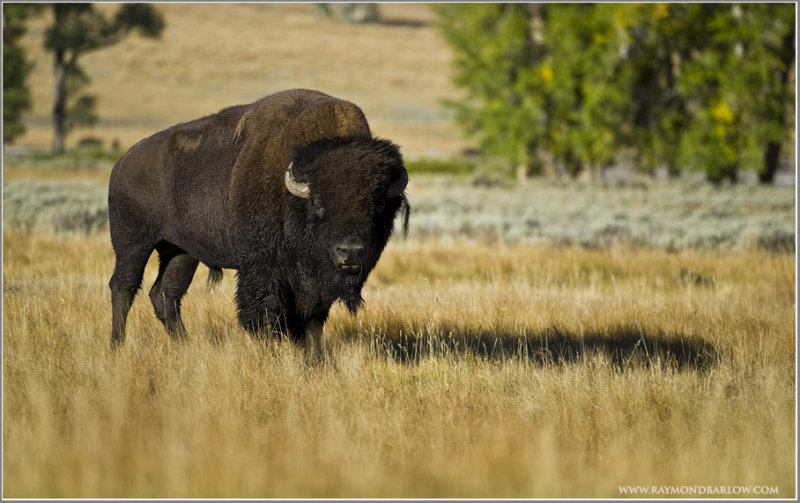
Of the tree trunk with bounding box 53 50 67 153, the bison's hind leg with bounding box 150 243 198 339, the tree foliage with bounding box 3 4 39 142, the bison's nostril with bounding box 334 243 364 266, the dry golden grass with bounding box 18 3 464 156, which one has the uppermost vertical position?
the bison's nostril with bounding box 334 243 364 266

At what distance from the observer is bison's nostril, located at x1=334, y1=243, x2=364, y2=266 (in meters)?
6.14

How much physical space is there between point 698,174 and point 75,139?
141 feet

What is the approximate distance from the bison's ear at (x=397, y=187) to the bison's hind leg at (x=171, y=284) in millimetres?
2494

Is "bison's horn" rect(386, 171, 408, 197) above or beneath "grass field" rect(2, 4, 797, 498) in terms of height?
above

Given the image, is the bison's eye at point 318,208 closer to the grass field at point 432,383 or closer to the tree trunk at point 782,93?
the grass field at point 432,383

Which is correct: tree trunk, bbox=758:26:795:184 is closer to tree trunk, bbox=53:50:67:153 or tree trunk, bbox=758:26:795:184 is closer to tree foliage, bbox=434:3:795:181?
tree foliage, bbox=434:3:795:181

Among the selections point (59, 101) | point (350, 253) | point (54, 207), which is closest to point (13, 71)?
point (59, 101)

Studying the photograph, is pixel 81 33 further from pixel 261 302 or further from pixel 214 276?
pixel 261 302

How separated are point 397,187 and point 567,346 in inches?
94.3

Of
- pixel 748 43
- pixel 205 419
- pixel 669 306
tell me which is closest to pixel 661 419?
pixel 205 419

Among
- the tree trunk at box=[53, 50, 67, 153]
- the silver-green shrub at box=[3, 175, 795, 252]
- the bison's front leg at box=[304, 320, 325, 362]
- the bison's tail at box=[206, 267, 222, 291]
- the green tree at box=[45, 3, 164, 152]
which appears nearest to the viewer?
the bison's front leg at box=[304, 320, 325, 362]

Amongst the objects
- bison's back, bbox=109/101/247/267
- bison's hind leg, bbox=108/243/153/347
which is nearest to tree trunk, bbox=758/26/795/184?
bison's back, bbox=109/101/247/267

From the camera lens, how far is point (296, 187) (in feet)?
21.6

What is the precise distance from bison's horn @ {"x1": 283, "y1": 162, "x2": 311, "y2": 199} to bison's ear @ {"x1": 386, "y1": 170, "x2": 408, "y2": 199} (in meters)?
0.58
